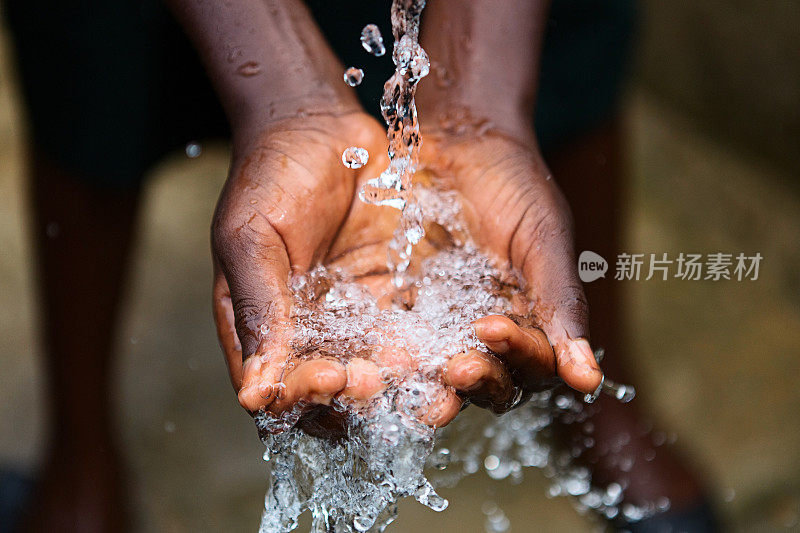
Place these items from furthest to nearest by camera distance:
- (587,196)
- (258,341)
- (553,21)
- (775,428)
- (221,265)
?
(775,428)
(587,196)
(553,21)
(221,265)
(258,341)

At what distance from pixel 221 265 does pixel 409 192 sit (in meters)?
0.26

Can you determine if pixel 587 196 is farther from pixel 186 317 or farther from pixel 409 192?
pixel 186 317

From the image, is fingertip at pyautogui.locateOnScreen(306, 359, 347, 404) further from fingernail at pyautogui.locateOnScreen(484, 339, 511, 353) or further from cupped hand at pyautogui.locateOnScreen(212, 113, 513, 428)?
fingernail at pyautogui.locateOnScreen(484, 339, 511, 353)

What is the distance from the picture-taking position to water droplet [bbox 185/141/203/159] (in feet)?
4.32

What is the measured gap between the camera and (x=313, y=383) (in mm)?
654

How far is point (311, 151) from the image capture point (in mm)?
896

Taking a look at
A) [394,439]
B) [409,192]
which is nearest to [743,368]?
[409,192]

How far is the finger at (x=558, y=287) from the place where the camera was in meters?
0.73

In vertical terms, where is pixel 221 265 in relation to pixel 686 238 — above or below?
above

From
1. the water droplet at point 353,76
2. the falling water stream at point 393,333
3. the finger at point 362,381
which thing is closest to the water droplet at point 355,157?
the falling water stream at point 393,333

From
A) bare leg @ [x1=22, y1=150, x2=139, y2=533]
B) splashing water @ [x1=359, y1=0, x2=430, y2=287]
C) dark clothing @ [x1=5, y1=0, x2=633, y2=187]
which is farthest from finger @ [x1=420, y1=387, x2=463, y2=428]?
bare leg @ [x1=22, y1=150, x2=139, y2=533]

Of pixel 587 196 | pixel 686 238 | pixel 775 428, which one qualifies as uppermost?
pixel 587 196

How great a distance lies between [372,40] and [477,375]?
576mm

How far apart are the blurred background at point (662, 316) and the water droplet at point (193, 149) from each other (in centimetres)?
2
